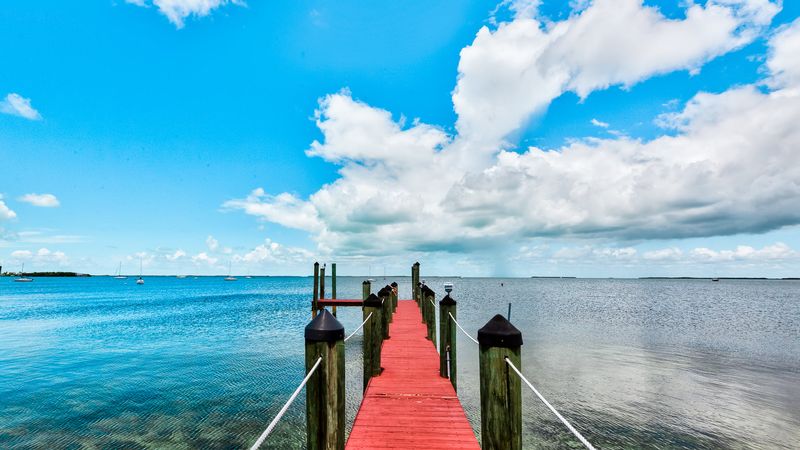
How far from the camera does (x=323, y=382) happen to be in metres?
3.55

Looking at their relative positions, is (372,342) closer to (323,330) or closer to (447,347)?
(447,347)

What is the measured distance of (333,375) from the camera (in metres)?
3.61

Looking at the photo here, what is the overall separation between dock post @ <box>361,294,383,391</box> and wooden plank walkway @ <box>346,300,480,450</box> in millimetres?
188

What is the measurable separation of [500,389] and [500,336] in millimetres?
480

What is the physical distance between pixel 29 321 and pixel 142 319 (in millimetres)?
9565

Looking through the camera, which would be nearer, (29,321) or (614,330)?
(614,330)

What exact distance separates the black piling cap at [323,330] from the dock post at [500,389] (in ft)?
4.47

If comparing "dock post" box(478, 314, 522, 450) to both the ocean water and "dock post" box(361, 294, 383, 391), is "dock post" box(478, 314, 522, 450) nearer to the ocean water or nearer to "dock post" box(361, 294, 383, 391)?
"dock post" box(361, 294, 383, 391)

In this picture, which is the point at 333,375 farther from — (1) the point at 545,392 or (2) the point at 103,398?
(2) the point at 103,398

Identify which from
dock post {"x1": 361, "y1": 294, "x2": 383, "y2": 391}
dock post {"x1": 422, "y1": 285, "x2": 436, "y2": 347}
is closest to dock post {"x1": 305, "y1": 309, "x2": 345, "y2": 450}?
dock post {"x1": 361, "y1": 294, "x2": 383, "y2": 391}

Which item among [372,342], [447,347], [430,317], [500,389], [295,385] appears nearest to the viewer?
[500,389]

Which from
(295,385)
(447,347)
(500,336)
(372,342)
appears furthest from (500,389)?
(295,385)

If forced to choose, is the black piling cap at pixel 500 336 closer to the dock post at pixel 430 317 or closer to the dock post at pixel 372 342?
the dock post at pixel 372 342

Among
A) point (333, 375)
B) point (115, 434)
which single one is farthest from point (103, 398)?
point (333, 375)
